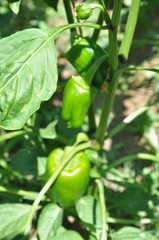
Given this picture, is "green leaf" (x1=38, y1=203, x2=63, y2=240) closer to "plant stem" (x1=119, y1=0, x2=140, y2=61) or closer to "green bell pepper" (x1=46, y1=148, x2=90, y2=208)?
"green bell pepper" (x1=46, y1=148, x2=90, y2=208)

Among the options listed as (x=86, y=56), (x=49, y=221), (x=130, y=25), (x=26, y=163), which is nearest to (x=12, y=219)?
(x=49, y=221)

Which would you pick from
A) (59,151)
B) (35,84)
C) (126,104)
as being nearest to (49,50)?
(35,84)

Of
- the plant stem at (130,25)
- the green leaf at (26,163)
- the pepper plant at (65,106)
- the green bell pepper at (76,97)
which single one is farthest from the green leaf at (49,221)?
the plant stem at (130,25)

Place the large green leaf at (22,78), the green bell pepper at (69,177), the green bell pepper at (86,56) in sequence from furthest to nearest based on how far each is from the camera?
1. the green bell pepper at (69,177)
2. the green bell pepper at (86,56)
3. the large green leaf at (22,78)

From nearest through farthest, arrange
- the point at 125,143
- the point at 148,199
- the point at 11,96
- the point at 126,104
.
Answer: the point at 11,96 < the point at 148,199 < the point at 125,143 < the point at 126,104

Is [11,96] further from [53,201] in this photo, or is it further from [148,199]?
[148,199]

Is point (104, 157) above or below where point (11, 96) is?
below

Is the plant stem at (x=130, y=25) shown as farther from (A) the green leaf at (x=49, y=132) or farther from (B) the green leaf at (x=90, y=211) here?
(B) the green leaf at (x=90, y=211)
